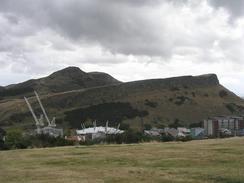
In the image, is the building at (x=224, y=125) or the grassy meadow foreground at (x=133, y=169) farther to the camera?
the building at (x=224, y=125)

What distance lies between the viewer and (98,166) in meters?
27.3

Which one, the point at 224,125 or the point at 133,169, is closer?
the point at 133,169

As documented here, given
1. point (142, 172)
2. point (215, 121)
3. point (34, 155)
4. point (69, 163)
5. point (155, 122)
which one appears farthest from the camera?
point (155, 122)

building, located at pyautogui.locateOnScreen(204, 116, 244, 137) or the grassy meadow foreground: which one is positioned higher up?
building, located at pyautogui.locateOnScreen(204, 116, 244, 137)

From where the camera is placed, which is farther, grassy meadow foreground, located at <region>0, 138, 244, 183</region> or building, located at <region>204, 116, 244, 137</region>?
building, located at <region>204, 116, 244, 137</region>

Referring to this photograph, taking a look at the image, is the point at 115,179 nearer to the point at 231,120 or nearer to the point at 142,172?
the point at 142,172

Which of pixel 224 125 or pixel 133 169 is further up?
pixel 224 125

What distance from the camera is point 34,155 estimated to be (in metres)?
37.8

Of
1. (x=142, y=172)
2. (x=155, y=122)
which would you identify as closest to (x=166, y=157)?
(x=142, y=172)

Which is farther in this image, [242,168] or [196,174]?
[242,168]

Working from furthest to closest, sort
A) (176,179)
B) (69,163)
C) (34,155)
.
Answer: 1. (34,155)
2. (69,163)
3. (176,179)

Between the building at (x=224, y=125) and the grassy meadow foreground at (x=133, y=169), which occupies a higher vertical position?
the building at (x=224, y=125)

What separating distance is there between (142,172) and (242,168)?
4618 millimetres

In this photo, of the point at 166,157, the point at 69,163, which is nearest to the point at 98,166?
the point at 69,163
